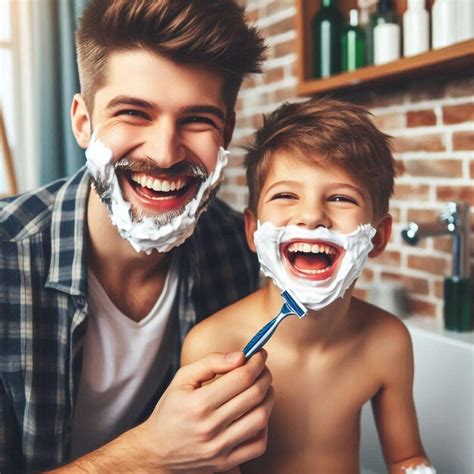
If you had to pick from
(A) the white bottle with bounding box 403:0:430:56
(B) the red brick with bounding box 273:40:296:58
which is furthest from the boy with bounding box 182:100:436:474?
(B) the red brick with bounding box 273:40:296:58

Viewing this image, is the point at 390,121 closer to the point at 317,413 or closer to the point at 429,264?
the point at 429,264

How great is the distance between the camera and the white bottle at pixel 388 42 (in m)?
1.22

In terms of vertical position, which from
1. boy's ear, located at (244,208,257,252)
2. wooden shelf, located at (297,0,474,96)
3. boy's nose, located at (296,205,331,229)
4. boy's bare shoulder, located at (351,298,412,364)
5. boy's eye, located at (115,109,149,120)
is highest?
wooden shelf, located at (297,0,474,96)

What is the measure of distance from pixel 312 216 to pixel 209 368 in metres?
0.20

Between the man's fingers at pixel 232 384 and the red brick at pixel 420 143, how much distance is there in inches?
31.6

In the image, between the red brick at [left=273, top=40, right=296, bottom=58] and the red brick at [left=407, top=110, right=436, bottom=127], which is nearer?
the red brick at [left=407, top=110, right=436, bottom=127]

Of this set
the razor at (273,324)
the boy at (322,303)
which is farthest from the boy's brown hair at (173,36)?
the razor at (273,324)

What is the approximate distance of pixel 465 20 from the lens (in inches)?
43.5

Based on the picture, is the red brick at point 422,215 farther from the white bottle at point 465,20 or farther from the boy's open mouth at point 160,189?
the boy's open mouth at point 160,189

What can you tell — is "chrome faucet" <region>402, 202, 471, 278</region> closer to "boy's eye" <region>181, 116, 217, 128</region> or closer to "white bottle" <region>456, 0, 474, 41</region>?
"white bottle" <region>456, 0, 474, 41</region>

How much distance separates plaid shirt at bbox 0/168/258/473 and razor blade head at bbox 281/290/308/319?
306mm

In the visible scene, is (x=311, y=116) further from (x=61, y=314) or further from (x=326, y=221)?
(x=61, y=314)

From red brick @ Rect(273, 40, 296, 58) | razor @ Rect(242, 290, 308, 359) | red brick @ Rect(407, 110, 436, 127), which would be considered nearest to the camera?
razor @ Rect(242, 290, 308, 359)

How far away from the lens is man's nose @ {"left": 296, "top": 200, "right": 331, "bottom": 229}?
674mm
